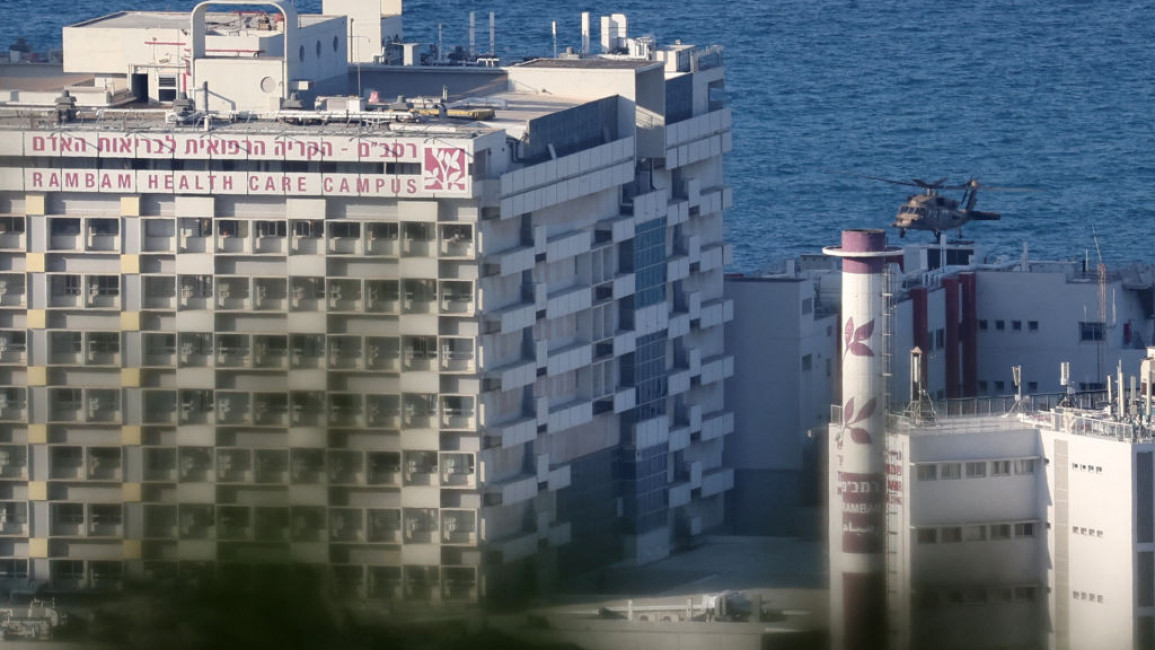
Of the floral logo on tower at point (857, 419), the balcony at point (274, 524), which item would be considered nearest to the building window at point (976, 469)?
the floral logo on tower at point (857, 419)

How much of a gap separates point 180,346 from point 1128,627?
99.9ft

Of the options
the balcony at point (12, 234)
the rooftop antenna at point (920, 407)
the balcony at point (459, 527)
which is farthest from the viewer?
the rooftop antenna at point (920, 407)

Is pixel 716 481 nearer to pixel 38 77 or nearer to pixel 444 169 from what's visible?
pixel 444 169

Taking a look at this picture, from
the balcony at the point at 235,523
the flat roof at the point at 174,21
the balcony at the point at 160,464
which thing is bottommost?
the balcony at the point at 160,464

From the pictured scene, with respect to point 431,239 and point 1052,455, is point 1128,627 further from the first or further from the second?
point 431,239

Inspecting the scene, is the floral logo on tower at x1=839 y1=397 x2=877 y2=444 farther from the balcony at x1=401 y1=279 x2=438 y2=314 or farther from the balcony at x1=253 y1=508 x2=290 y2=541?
the balcony at x1=253 y1=508 x2=290 y2=541

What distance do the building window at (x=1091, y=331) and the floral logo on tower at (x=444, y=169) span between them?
3802cm

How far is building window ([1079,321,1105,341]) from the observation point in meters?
145

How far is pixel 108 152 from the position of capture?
115750 mm

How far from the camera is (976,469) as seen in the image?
11994cm

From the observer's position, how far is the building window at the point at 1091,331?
145000 millimetres

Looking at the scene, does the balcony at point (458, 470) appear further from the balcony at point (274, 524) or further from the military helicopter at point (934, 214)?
the balcony at point (274, 524)

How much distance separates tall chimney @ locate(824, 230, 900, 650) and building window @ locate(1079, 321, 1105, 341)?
76.9 ft

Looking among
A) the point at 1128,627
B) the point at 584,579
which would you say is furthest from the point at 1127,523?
the point at 584,579
